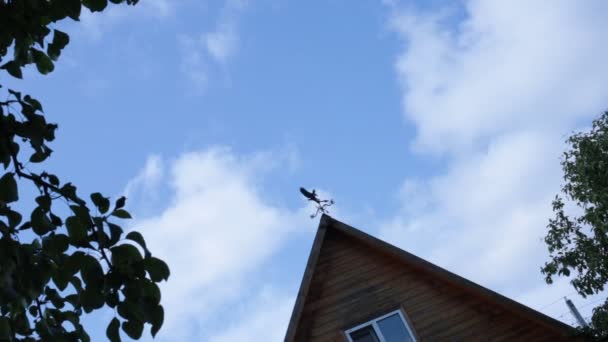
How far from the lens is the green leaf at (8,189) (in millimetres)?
2434

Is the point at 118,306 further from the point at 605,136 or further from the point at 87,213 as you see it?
the point at 605,136

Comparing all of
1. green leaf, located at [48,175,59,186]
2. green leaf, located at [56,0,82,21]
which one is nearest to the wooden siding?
green leaf, located at [48,175,59,186]

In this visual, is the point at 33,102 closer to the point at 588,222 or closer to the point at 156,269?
the point at 156,269

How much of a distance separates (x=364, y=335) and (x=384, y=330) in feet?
1.46

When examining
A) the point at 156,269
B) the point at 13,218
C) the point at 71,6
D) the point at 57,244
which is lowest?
the point at 156,269

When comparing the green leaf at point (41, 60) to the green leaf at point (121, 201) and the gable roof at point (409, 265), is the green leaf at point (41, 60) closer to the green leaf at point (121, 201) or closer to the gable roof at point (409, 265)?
the green leaf at point (121, 201)

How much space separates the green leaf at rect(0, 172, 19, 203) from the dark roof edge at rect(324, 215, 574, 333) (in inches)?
408

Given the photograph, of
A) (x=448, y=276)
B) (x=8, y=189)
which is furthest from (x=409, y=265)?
(x=8, y=189)

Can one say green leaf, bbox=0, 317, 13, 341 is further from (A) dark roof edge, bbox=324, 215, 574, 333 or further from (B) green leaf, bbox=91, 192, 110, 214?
(A) dark roof edge, bbox=324, 215, 574, 333

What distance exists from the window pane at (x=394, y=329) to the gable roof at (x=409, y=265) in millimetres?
1308

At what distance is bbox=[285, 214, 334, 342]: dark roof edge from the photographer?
37.1 feet

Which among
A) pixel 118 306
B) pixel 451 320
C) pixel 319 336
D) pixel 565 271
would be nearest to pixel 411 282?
pixel 451 320

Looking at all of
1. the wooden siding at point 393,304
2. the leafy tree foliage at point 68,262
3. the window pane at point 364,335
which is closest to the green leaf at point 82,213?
the leafy tree foliage at point 68,262

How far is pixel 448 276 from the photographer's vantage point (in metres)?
11.6
